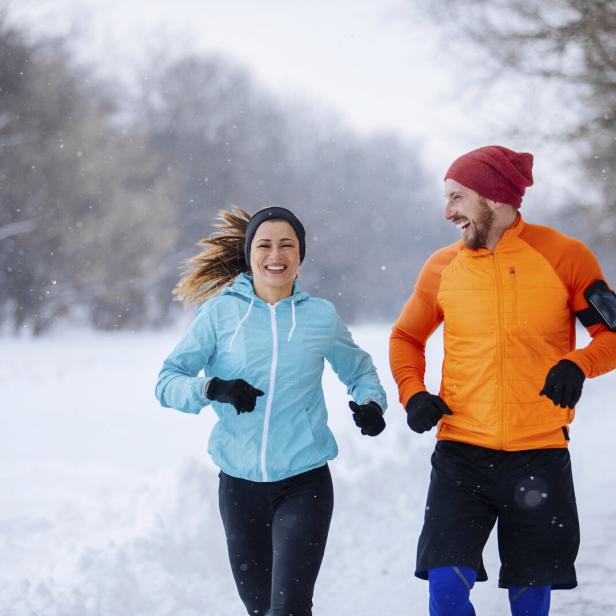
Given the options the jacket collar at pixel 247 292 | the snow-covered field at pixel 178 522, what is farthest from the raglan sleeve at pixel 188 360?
the snow-covered field at pixel 178 522

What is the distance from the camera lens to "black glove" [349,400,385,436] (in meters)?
3.13

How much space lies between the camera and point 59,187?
28656 mm

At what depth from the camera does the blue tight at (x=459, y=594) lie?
3.05 meters

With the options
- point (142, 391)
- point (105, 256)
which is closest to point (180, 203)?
point (105, 256)

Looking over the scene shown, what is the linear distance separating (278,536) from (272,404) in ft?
1.58

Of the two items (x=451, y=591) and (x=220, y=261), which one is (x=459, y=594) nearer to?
(x=451, y=591)

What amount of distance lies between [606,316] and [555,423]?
1.44ft

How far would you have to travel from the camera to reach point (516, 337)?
10.2 ft

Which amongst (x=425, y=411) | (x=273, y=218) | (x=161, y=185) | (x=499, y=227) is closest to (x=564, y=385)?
(x=425, y=411)

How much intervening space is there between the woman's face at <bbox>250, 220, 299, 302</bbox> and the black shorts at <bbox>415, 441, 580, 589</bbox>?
97 cm

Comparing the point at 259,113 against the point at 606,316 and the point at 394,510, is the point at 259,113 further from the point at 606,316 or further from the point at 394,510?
the point at 606,316

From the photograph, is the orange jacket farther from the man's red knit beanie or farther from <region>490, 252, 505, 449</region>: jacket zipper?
the man's red knit beanie

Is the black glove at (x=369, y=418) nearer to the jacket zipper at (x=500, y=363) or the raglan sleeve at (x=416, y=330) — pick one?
the raglan sleeve at (x=416, y=330)

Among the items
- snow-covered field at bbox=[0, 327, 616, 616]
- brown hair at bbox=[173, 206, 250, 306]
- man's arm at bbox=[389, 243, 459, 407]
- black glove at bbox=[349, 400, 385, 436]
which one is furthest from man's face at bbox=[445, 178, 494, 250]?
snow-covered field at bbox=[0, 327, 616, 616]
